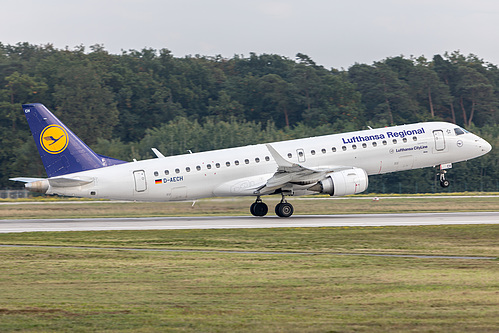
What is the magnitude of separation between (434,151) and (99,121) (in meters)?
67.8

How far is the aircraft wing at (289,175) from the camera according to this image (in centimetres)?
3699

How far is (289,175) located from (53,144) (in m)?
12.5

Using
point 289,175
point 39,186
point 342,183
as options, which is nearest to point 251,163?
point 289,175

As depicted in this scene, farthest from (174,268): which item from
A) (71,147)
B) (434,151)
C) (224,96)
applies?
(224,96)

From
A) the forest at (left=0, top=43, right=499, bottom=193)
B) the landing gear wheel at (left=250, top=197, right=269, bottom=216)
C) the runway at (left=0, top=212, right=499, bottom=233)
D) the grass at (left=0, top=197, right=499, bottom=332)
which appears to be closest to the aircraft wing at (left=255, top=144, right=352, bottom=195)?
the runway at (left=0, top=212, right=499, bottom=233)

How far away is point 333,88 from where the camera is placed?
4437 inches

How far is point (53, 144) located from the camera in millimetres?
37344

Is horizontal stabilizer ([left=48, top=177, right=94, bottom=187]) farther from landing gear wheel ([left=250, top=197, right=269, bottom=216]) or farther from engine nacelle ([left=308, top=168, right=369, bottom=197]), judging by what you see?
engine nacelle ([left=308, top=168, right=369, bottom=197])

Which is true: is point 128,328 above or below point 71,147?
below

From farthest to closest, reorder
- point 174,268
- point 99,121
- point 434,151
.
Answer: point 99,121 < point 434,151 < point 174,268

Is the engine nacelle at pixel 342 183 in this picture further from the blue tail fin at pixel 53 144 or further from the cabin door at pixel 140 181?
the blue tail fin at pixel 53 144

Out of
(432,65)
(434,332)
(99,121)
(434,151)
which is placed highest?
(432,65)

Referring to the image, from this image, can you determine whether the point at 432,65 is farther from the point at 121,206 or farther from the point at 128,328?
the point at 128,328

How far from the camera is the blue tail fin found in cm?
3725
